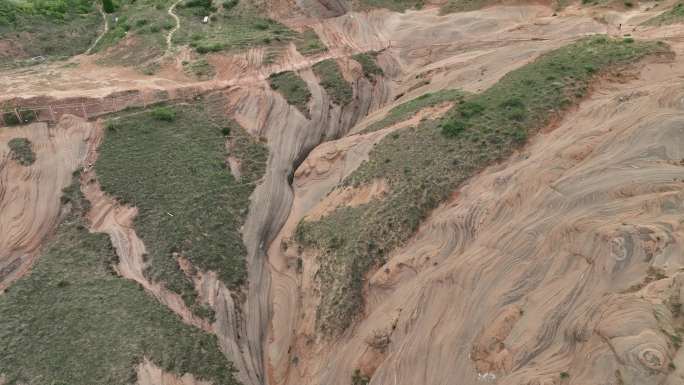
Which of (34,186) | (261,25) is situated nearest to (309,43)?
(261,25)

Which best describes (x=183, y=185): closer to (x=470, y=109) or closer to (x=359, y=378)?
(x=359, y=378)

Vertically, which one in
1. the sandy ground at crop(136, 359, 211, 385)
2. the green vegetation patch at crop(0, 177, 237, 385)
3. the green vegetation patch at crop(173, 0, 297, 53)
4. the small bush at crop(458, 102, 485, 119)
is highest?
the green vegetation patch at crop(173, 0, 297, 53)

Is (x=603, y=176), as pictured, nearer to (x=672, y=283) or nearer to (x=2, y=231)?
(x=672, y=283)

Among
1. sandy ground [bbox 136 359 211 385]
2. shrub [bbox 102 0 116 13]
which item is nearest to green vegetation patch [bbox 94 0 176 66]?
shrub [bbox 102 0 116 13]

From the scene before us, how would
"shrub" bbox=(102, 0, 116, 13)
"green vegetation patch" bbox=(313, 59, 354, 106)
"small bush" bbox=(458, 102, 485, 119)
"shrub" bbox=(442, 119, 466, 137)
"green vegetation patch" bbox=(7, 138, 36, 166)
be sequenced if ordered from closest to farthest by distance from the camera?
"green vegetation patch" bbox=(7, 138, 36, 166) → "shrub" bbox=(442, 119, 466, 137) → "small bush" bbox=(458, 102, 485, 119) → "green vegetation patch" bbox=(313, 59, 354, 106) → "shrub" bbox=(102, 0, 116, 13)

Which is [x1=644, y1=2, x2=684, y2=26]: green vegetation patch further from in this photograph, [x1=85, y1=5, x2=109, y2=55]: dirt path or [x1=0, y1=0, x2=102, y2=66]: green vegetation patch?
[x1=0, y1=0, x2=102, y2=66]: green vegetation patch

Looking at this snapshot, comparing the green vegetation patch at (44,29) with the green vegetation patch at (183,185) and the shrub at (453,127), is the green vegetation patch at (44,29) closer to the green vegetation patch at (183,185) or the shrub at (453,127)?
the green vegetation patch at (183,185)

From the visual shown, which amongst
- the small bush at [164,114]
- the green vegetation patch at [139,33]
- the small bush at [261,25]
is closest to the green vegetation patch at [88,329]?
the small bush at [164,114]

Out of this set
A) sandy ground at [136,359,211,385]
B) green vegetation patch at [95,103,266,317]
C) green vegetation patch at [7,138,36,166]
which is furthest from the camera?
green vegetation patch at [7,138,36,166]
